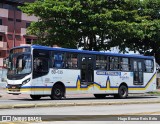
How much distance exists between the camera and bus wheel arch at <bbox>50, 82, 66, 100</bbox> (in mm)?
23969

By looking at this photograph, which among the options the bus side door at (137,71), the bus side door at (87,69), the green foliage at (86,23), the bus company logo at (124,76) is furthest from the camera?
the green foliage at (86,23)

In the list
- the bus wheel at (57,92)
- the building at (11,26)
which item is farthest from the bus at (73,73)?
the building at (11,26)

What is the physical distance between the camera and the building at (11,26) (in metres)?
58.9

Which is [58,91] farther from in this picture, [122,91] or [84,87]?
[122,91]

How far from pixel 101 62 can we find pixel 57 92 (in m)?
4.61

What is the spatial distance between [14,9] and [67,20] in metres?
29.1

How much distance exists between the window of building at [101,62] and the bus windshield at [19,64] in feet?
19.1

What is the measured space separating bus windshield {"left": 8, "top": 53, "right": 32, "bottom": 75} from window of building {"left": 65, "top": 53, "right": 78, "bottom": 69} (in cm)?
291

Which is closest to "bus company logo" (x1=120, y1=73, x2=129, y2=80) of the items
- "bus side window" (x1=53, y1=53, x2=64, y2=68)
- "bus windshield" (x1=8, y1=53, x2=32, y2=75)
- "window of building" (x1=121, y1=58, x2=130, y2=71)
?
"window of building" (x1=121, y1=58, x2=130, y2=71)

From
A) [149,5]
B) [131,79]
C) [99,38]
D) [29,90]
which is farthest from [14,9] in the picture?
[29,90]

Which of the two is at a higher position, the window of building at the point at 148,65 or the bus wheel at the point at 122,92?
the window of building at the point at 148,65

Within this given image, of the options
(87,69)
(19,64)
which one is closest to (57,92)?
(19,64)

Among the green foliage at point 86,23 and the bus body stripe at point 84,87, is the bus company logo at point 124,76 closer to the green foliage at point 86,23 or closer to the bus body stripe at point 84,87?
the bus body stripe at point 84,87

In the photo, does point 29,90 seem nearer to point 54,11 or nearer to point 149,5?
point 54,11
